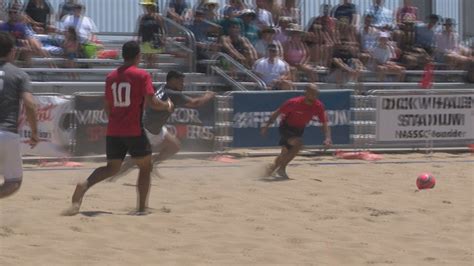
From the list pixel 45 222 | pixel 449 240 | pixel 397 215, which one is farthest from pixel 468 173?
pixel 45 222

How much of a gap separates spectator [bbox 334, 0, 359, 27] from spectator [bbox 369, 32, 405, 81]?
598 mm

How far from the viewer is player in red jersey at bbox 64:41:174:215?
995cm

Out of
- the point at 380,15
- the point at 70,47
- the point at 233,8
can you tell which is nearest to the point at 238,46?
the point at 233,8

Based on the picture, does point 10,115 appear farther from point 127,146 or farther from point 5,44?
point 127,146

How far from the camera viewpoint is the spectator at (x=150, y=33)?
18406 millimetres

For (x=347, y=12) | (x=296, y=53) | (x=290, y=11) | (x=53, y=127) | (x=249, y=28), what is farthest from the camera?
(x=347, y=12)

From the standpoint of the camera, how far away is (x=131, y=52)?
995 centimetres

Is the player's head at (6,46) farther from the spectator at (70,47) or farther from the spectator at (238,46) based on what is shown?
the spectator at (238,46)

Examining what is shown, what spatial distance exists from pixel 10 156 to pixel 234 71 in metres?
10.3

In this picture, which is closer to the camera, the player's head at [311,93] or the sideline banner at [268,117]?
the player's head at [311,93]

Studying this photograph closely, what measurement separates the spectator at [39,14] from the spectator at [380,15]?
6.44 meters

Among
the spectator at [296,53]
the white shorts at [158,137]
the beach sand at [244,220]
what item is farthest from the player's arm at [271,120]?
the spectator at [296,53]

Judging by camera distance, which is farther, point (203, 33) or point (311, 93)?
point (203, 33)

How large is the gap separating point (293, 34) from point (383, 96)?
264 centimetres
